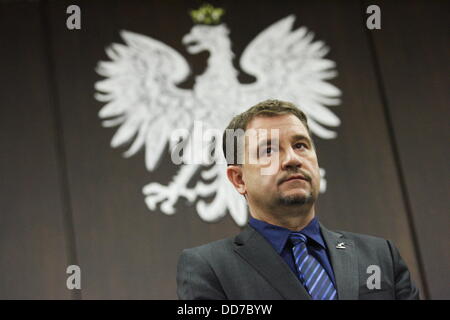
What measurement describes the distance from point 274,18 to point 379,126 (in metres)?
0.70

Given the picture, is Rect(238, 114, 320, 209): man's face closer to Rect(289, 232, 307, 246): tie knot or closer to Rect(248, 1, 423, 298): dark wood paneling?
Rect(289, 232, 307, 246): tie knot

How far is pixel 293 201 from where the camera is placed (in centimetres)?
113

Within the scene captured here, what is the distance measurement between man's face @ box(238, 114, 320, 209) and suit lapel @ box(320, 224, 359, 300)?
114mm

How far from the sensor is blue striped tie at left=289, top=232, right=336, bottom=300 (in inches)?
41.6

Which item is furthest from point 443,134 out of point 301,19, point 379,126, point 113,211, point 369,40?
point 113,211

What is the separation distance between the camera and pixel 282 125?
47.6 inches

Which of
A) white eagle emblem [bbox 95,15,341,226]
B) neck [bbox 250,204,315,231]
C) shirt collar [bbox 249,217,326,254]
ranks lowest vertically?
shirt collar [bbox 249,217,326,254]

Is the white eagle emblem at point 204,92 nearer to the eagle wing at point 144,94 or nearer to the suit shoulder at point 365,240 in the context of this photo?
the eagle wing at point 144,94

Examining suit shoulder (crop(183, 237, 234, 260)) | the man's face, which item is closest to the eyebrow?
the man's face

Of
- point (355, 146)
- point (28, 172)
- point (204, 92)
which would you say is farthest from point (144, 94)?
Answer: point (355, 146)

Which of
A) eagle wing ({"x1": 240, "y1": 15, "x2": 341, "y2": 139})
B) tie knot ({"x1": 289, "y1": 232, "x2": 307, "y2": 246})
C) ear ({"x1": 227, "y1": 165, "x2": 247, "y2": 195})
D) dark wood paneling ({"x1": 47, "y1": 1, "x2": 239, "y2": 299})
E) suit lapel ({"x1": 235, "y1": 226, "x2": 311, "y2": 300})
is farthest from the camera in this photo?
eagle wing ({"x1": 240, "y1": 15, "x2": 341, "y2": 139})

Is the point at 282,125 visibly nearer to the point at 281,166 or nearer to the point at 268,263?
the point at 281,166

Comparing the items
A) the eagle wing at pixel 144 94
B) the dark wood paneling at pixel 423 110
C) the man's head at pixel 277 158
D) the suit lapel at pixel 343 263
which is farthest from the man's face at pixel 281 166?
the dark wood paneling at pixel 423 110
